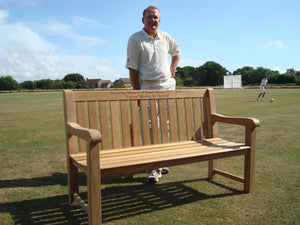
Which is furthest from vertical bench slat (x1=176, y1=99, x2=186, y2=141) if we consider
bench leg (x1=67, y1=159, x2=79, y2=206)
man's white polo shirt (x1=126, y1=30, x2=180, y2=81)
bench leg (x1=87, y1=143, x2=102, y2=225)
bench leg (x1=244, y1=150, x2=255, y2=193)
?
bench leg (x1=87, y1=143, x2=102, y2=225)

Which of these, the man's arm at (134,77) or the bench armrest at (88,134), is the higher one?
the man's arm at (134,77)

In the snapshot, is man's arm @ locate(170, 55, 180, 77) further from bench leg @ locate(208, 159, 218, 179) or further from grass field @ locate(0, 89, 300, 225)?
grass field @ locate(0, 89, 300, 225)

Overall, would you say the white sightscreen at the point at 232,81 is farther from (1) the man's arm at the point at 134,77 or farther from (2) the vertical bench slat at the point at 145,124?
(2) the vertical bench slat at the point at 145,124

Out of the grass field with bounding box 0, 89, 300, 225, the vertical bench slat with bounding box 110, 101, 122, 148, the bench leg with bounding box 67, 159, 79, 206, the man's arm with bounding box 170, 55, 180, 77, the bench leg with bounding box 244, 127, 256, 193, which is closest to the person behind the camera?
the grass field with bounding box 0, 89, 300, 225

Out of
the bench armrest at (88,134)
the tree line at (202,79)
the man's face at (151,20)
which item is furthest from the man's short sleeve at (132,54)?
the tree line at (202,79)

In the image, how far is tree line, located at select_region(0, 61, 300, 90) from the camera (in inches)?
3981

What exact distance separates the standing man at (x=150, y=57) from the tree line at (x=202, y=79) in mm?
99446

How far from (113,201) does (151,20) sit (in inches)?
90.7

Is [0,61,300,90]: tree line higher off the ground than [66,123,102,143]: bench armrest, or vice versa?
[0,61,300,90]: tree line

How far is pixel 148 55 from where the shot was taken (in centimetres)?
368

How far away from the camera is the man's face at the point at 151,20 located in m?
3.63

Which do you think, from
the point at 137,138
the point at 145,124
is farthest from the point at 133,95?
the point at 137,138

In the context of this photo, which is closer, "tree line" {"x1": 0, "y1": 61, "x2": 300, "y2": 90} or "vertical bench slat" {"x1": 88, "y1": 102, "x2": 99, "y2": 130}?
"vertical bench slat" {"x1": 88, "y1": 102, "x2": 99, "y2": 130}

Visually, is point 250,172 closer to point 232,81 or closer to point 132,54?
point 132,54
